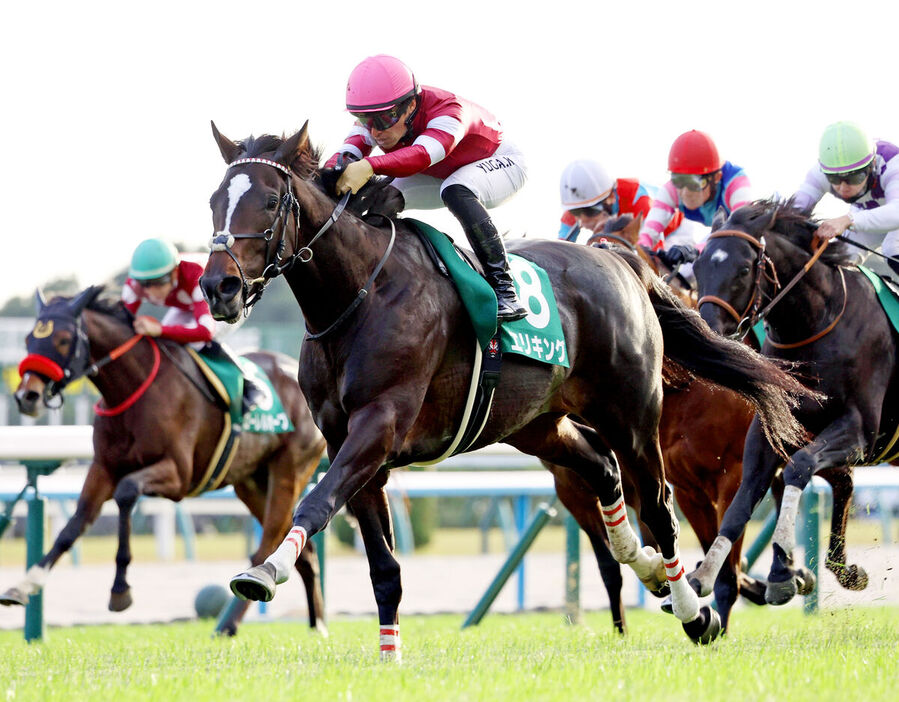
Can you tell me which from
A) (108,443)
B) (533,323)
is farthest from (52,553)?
(533,323)

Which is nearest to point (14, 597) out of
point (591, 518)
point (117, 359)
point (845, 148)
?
point (117, 359)

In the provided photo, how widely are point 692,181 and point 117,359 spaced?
3.72 metres

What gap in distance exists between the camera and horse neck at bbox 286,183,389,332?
4.84 m

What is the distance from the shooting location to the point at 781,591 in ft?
18.7

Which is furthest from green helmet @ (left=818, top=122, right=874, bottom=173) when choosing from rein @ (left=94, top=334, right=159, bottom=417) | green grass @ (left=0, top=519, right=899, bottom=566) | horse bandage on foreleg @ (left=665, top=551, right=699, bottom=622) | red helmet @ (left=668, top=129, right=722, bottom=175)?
green grass @ (left=0, top=519, right=899, bottom=566)

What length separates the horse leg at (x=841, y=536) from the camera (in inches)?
244

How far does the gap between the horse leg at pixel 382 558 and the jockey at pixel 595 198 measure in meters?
3.15

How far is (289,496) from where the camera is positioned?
8734 millimetres

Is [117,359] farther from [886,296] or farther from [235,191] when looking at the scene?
[886,296]

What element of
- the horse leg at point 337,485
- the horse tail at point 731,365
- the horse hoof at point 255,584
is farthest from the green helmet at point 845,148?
the horse hoof at point 255,584

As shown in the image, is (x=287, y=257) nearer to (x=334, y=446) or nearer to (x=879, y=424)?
(x=334, y=446)

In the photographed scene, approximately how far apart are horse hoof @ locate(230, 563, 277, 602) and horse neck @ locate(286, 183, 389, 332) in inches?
44.2

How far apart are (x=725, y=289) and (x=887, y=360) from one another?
87cm

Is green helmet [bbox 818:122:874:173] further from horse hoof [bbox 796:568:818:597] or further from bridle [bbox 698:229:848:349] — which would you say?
horse hoof [bbox 796:568:818:597]
